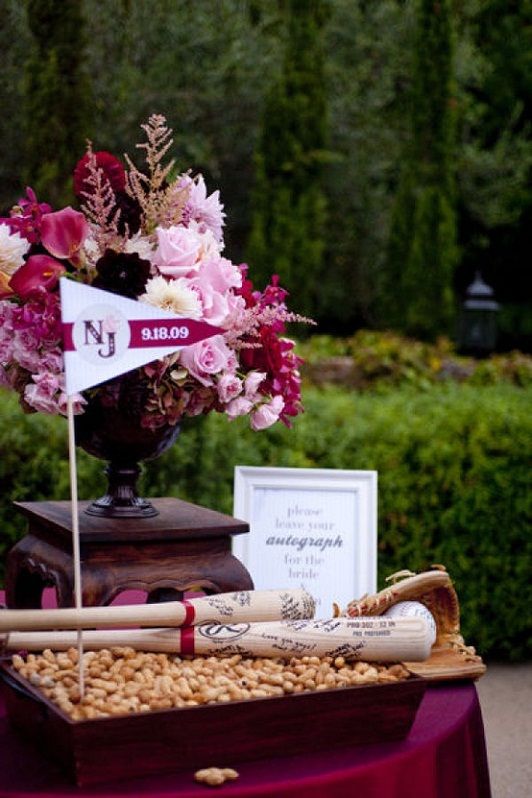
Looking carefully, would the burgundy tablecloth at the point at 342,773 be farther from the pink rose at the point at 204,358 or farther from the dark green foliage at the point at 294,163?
the dark green foliage at the point at 294,163

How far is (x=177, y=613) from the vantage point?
1.48 m

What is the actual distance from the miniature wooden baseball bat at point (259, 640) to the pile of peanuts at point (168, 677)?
0.01 metres

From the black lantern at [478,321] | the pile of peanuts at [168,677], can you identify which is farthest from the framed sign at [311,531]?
the black lantern at [478,321]

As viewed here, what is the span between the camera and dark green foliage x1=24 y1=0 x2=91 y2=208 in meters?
9.05

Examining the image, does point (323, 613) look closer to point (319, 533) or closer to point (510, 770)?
point (319, 533)

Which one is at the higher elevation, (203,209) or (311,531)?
(203,209)

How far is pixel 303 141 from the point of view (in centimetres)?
1179

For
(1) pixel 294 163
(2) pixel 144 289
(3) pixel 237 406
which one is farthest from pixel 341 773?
(1) pixel 294 163

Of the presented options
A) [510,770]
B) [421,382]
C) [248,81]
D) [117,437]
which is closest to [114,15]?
[248,81]

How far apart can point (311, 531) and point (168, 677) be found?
4.03ft

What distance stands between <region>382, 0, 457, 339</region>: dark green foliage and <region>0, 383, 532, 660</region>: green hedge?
323 inches

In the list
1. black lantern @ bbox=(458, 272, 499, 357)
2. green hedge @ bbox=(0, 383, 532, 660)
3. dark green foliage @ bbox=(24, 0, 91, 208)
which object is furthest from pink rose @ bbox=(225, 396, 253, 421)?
black lantern @ bbox=(458, 272, 499, 357)

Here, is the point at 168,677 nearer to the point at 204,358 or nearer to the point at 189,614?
the point at 189,614

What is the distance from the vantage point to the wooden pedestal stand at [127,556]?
175cm
